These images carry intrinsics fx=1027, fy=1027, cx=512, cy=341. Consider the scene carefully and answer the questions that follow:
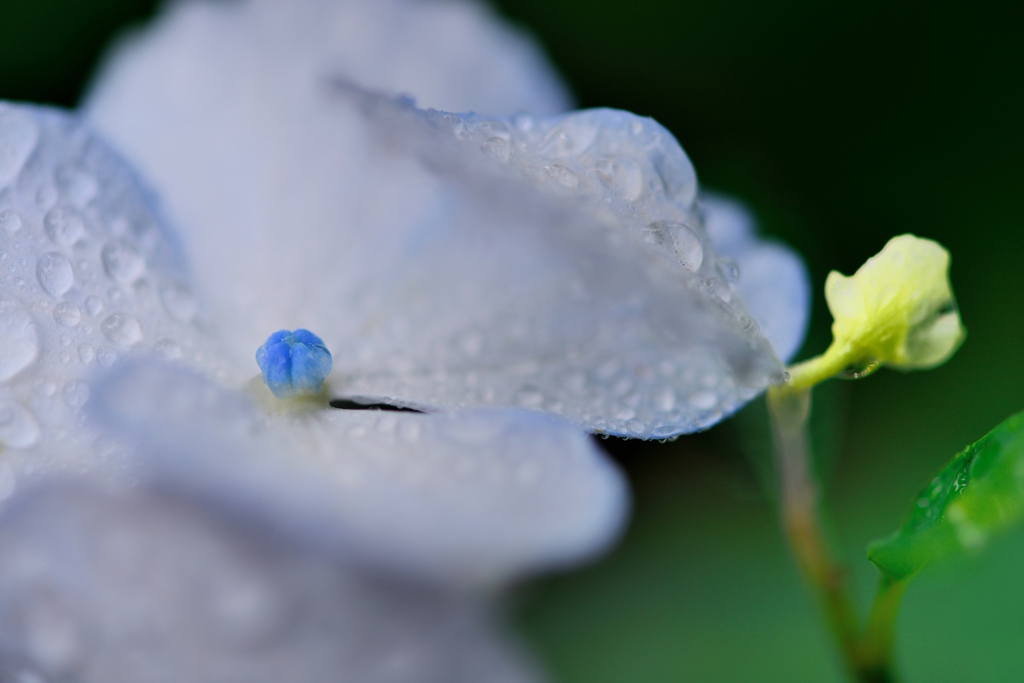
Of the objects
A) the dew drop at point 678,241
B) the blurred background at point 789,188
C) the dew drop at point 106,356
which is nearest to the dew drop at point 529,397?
the dew drop at point 678,241

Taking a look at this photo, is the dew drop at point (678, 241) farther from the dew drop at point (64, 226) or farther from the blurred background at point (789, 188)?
the blurred background at point (789, 188)

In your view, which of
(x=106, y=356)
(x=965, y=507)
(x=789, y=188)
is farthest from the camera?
(x=789, y=188)

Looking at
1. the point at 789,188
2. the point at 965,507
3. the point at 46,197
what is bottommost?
the point at 789,188

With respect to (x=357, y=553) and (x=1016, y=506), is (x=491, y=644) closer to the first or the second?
(x=357, y=553)

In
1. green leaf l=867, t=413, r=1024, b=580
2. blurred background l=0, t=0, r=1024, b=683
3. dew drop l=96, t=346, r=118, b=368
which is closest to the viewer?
green leaf l=867, t=413, r=1024, b=580

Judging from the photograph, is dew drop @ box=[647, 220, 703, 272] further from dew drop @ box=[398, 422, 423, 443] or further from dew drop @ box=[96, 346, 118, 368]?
dew drop @ box=[96, 346, 118, 368]

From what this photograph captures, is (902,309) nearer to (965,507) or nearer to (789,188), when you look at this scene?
(965,507)

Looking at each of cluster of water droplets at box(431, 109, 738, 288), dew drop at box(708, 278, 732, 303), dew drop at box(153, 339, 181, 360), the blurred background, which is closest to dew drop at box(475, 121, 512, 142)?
cluster of water droplets at box(431, 109, 738, 288)

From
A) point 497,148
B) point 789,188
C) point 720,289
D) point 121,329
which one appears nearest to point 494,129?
point 497,148
